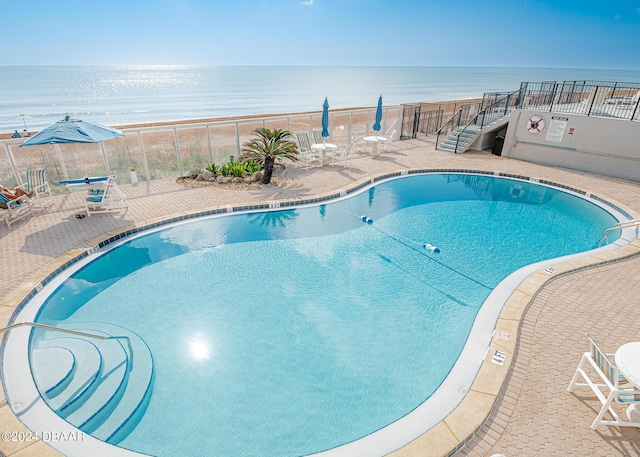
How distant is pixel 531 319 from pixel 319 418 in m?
3.66

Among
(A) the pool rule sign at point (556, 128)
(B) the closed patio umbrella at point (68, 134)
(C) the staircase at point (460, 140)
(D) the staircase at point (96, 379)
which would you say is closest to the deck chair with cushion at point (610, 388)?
(D) the staircase at point (96, 379)

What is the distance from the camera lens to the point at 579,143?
12.8m

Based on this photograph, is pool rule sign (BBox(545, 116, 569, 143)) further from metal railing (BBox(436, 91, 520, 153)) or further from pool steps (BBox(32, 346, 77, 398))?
pool steps (BBox(32, 346, 77, 398))

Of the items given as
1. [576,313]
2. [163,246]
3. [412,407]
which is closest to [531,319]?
[576,313]

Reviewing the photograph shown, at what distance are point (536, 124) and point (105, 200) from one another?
15.5 meters

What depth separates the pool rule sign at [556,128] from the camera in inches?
513


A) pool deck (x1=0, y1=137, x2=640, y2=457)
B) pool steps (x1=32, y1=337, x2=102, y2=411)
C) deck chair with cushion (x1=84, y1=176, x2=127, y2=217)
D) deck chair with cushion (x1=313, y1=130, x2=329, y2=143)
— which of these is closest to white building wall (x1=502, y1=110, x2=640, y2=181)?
pool deck (x1=0, y1=137, x2=640, y2=457)

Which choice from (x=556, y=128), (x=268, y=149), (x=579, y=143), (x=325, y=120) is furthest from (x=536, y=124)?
(x=268, y=149)

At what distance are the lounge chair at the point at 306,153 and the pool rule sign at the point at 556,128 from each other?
910cm

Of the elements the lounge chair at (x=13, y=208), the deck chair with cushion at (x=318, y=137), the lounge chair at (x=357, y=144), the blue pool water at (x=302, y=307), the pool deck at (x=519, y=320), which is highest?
the deck chair with cushion at (x=318, y=137)

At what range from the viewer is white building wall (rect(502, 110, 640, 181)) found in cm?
1191

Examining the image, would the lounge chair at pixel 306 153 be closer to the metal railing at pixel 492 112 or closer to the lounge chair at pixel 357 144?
the lounge chair at pixel 357 144

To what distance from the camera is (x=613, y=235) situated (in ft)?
28.0

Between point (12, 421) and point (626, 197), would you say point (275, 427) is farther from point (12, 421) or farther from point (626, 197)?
point (626, 197)
